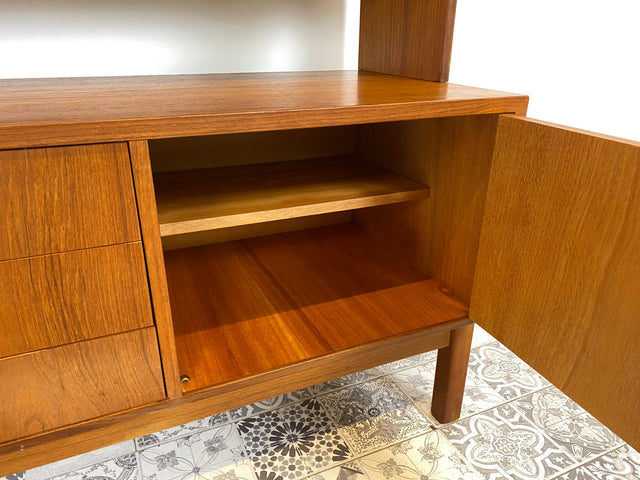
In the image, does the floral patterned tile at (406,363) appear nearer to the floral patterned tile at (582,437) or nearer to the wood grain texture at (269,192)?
the floral patterned tile at (582,437)

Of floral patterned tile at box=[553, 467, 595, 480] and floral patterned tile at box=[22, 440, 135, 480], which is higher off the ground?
floral patterned tile at box=[553, 467, 595, 480]

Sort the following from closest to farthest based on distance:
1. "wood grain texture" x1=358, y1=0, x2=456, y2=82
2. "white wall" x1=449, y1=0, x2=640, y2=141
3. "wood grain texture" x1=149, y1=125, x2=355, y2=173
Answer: "wood grain texture" x1=358, y1=0, x2=456, y2=82, "wood grain texture" x1=149, y1=125, x2=355, y2=173, "white wall" x1=449, y1=0, x2=640, y2=141

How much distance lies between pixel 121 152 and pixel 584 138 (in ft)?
1.73

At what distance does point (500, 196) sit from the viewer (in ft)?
2.34

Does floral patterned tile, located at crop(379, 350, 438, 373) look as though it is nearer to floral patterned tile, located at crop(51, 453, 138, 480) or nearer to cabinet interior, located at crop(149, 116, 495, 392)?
cabinet interior, located at crop(149, 116, 495, 392)

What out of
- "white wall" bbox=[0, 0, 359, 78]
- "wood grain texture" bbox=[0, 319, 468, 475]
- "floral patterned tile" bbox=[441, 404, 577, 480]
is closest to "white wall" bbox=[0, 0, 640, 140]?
"white wall" bbox=[0, 0, 359, 78]

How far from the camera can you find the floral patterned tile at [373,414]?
959 mm

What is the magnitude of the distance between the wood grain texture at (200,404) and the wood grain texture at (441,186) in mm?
126

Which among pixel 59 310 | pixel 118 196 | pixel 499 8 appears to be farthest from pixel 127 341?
pixel 499 8

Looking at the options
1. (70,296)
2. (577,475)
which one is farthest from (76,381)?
(577,475)

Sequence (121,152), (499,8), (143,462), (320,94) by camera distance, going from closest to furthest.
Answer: (121,152)
(320,94)
(143,462)
(499,8)

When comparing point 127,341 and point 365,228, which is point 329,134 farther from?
point 127,341

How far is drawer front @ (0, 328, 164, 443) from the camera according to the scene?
1.89 ft

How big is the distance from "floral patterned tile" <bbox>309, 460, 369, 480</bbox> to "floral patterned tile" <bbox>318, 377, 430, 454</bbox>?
0.04 metres
